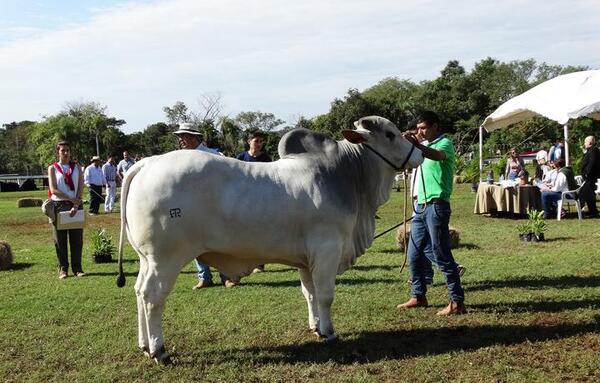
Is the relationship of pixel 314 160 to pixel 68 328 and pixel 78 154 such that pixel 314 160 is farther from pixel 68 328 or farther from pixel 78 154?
pixel 78 154

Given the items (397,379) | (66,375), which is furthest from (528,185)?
(66,375)

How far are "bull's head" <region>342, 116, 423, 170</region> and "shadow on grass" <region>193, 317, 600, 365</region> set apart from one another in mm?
1679

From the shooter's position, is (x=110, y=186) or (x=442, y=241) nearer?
(x=442, y=241)

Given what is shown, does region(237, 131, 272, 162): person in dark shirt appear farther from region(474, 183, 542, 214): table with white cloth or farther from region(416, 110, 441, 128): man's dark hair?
region(474, 183, 542, 214): table with white cloth

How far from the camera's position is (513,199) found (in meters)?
16.0

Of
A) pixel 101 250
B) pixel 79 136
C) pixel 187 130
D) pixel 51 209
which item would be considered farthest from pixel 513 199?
pixel 79 136

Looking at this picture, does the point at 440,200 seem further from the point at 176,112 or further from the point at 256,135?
the point at 176,112

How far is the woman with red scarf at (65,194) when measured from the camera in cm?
976

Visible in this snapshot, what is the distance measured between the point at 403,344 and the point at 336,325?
2.96 feet

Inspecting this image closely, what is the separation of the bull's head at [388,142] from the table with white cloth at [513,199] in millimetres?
10788

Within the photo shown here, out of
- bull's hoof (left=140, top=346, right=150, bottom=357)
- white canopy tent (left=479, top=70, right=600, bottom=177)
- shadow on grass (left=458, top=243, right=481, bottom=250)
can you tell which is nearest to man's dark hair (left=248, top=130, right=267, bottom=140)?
bull's hoof (left=140, top=346, right=150, bottom=357)

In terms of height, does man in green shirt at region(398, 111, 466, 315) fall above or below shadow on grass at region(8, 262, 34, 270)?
above

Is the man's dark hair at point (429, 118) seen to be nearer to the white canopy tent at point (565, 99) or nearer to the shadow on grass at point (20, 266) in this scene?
the shadow on grass at point (20, 266)

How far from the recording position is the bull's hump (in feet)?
19.2
